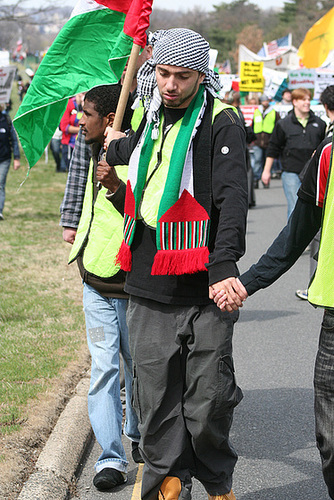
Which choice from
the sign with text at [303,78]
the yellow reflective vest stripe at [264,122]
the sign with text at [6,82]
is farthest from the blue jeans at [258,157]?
the sign with text at [6,82]

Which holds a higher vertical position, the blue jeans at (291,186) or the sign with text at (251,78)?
the blue jeans at (291,186)

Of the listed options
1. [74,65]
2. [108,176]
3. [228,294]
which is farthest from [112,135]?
[228,294]

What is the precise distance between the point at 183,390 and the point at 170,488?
414mm

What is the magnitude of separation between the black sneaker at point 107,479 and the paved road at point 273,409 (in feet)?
0.13

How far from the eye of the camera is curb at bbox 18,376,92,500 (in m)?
3.95

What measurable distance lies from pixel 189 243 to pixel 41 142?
138 cm

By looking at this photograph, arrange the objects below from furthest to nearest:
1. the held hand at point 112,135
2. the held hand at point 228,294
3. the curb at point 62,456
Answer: the curb at point 62,456 → the held hand at point 112,135 → the held hand at point 228,294

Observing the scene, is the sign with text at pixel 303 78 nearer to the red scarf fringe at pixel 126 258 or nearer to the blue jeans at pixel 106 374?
the blue jeans at pixel 106 374

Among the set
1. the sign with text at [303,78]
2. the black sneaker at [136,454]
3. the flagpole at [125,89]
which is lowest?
the sign with text at [303,78]

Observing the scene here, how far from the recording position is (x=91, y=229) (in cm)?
427

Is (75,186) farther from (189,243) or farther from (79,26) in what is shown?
(189,243)

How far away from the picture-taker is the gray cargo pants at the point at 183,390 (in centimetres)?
343

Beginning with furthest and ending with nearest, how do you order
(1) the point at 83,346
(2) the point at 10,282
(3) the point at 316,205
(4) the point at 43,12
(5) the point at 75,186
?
(4) the point at 43,12, (2) the point at 10,282, (1) the point at 83,346, (5) the point at 75,186, (3) the point at 316,205

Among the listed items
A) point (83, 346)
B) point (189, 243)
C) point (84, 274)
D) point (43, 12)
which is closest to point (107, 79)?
point (84, 274)
